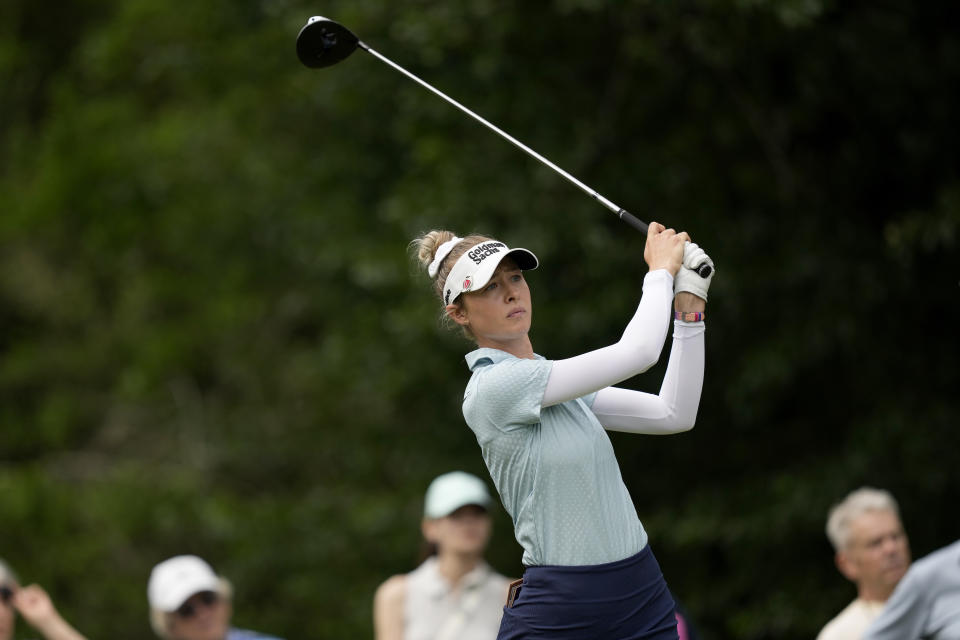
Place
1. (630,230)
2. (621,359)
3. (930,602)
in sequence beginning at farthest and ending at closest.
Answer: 1. (630,230)
2. (930,602)
3. (621,359)

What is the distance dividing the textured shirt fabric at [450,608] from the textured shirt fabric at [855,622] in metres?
1.18

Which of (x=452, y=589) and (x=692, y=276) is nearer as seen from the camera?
(x=692, y=276)

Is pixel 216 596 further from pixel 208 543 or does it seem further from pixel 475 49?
pixel 208 543

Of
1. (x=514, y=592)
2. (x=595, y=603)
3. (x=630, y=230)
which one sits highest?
(x=630, y=230)

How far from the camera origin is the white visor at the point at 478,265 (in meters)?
2.82

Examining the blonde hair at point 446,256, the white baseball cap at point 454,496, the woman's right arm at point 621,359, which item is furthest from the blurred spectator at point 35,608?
the woman's right arm at point 621,359

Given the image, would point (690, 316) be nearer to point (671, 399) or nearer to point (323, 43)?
point (671, 399)

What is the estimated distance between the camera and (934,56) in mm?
7098

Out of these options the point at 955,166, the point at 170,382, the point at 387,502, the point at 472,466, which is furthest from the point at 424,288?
the point at 170,382

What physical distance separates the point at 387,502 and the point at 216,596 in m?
4.58

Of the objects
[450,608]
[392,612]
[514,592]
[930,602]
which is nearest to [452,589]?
[450,608]

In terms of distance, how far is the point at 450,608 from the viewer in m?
4.85

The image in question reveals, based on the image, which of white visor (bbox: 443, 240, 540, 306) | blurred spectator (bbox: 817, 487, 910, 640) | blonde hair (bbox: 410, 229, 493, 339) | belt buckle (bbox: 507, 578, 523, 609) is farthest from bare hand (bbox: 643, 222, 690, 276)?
blurred spectator (bbox: 817, 487, 910, 640)

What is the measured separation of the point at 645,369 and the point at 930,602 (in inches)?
45.2
